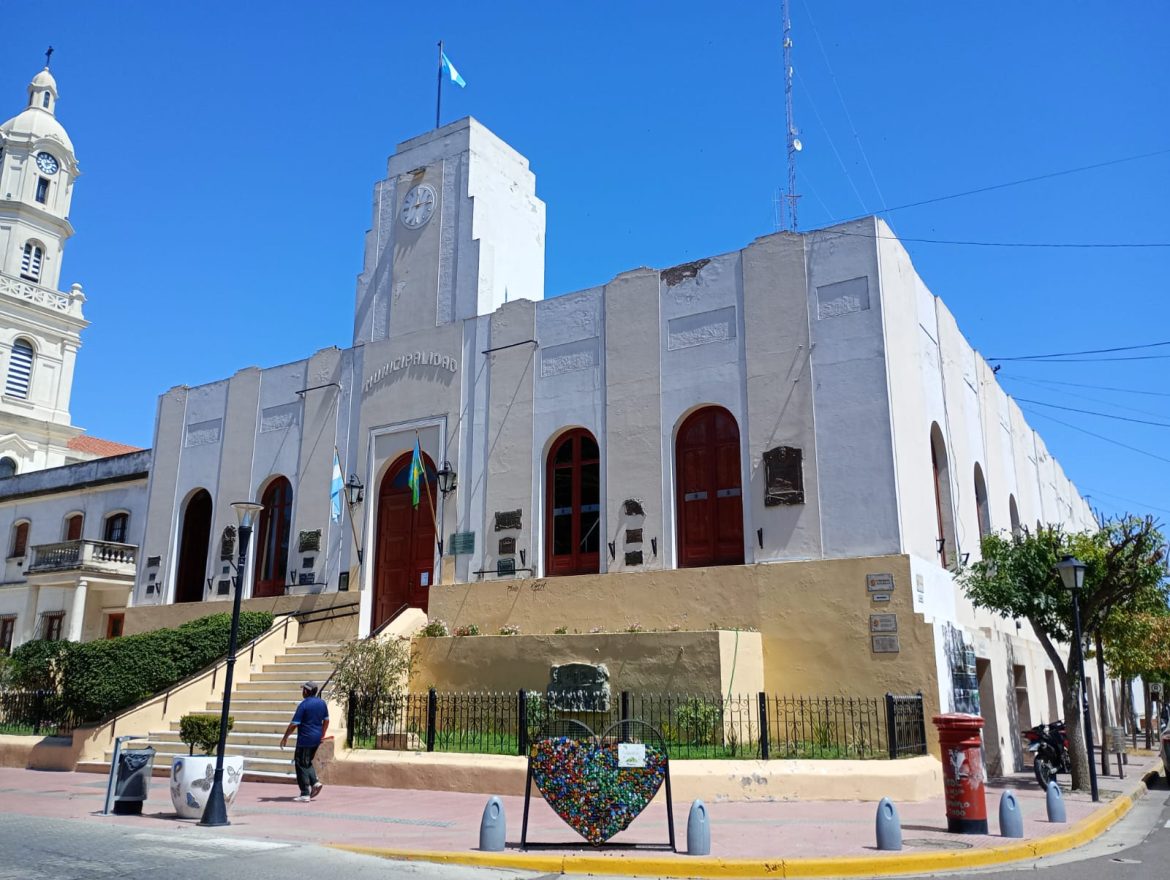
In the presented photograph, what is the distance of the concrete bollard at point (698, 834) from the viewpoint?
8.80 meters

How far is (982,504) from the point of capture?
2244 centimetres

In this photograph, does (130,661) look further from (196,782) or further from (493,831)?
(493,831)

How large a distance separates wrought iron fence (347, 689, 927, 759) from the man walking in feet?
6.76

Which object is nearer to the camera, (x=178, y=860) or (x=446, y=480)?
(x=178, y=860)

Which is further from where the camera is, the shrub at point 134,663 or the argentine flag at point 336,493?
the argentine flag at point 336,493

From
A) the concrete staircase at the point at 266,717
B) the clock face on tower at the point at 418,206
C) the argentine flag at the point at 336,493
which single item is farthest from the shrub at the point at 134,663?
the clock face on tower at the point at 418,206

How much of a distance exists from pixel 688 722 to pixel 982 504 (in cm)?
1138

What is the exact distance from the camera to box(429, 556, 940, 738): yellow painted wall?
14.8 meters

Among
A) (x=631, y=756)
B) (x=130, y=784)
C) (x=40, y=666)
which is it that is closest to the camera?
(x=631, y=756)

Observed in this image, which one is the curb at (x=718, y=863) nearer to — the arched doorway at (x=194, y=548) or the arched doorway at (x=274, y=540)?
the arched doorway at (x=274, y=540)

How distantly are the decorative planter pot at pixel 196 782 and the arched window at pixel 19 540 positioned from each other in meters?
25.2

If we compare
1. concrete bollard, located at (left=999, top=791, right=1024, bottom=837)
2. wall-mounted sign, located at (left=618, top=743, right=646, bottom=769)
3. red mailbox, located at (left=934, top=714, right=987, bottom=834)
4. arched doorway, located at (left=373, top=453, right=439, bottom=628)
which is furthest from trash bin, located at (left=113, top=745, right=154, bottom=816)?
concrete bollard, located at (left=999, top=791, right=1024, bottom=837)

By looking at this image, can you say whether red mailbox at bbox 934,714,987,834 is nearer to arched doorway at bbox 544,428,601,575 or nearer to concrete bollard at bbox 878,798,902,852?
concrete bollard at bbox 878,798,902,852

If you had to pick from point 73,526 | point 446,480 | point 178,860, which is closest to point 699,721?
point 178,860
